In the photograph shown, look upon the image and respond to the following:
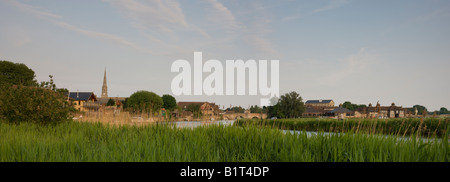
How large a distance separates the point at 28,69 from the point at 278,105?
192 feet

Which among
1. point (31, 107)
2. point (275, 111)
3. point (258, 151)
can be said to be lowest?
point (275, 111)

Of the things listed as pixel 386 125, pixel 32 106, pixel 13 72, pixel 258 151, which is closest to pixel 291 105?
pixel 386 125

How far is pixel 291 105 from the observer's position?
75375 millimetres

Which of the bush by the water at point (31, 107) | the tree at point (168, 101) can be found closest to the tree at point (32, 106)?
the bush by the water at point (31, 107)

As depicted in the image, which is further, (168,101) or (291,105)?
(168,101)

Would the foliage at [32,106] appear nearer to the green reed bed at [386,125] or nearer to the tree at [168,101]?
the green reed bed at [386,125]

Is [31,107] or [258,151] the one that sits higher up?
[31,107]

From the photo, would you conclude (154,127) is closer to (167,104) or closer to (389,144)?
(389,144)

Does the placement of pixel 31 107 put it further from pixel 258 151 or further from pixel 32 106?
pixel 258 151

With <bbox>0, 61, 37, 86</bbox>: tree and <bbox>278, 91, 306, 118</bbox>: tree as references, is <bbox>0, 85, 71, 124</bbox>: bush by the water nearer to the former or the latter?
<bbox>0, 61, 37, 86</bbox>: tree

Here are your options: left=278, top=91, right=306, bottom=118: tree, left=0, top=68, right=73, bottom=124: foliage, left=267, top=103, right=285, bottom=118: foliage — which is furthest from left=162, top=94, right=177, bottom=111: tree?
left=0, top=68, right=73, bottom=124: foliage

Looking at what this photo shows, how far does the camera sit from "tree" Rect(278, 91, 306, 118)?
246ft

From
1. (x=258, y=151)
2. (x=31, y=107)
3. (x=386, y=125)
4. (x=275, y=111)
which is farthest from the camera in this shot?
(x=275, y=111)
